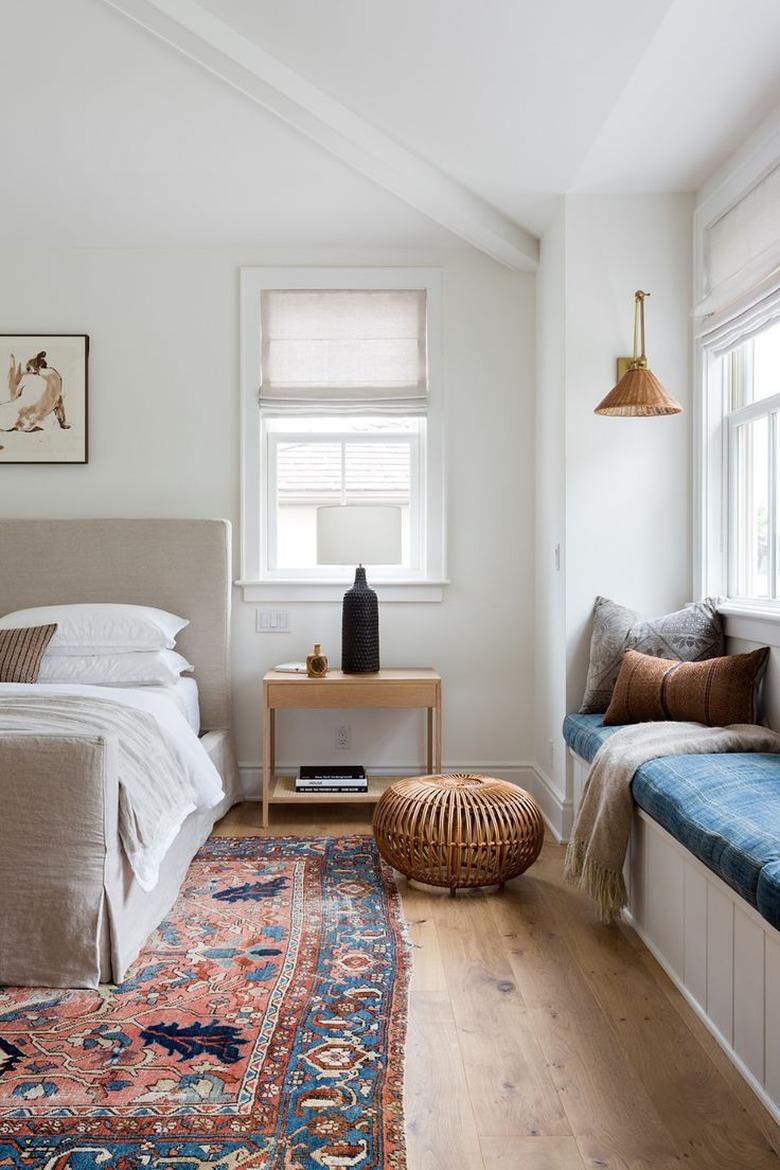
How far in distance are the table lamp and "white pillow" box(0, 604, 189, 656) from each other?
28.4 inches

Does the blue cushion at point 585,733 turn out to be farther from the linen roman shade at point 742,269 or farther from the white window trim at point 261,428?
the linen roman shade at point 742,269

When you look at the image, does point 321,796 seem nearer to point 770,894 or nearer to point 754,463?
point 754,463

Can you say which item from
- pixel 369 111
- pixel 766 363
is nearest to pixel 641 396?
pixel 766 363

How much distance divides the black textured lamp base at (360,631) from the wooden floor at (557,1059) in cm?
123

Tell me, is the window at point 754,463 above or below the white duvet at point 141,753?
above

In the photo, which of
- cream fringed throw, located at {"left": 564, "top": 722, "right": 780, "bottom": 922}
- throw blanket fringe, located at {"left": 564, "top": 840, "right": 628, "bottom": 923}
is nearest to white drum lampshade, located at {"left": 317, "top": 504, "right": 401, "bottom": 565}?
cream fringed throw, located at {"left": 564, "top": 722, "right": 780, "bottom": 922}

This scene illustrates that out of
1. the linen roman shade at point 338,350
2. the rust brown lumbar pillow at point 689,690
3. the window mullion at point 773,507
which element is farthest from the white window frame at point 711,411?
the linen roman shade at point 338,350

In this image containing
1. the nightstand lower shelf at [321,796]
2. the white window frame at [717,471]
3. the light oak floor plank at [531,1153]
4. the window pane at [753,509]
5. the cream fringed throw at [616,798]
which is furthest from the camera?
the nightstand lower shelf at [321,796]

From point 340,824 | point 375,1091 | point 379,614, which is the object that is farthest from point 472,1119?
point 379,614

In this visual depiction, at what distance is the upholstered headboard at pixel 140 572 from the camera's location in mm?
3996

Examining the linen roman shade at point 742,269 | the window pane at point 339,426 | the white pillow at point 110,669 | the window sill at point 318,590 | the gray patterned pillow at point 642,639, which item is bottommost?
the white pillow at point 110,669

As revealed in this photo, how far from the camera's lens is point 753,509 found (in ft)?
10.8

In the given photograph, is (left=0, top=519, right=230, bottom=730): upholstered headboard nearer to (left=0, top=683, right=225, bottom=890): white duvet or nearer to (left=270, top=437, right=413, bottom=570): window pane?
(left=270, top=437, right=413, bottom=570): window pane

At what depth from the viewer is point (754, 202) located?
9.87ft
